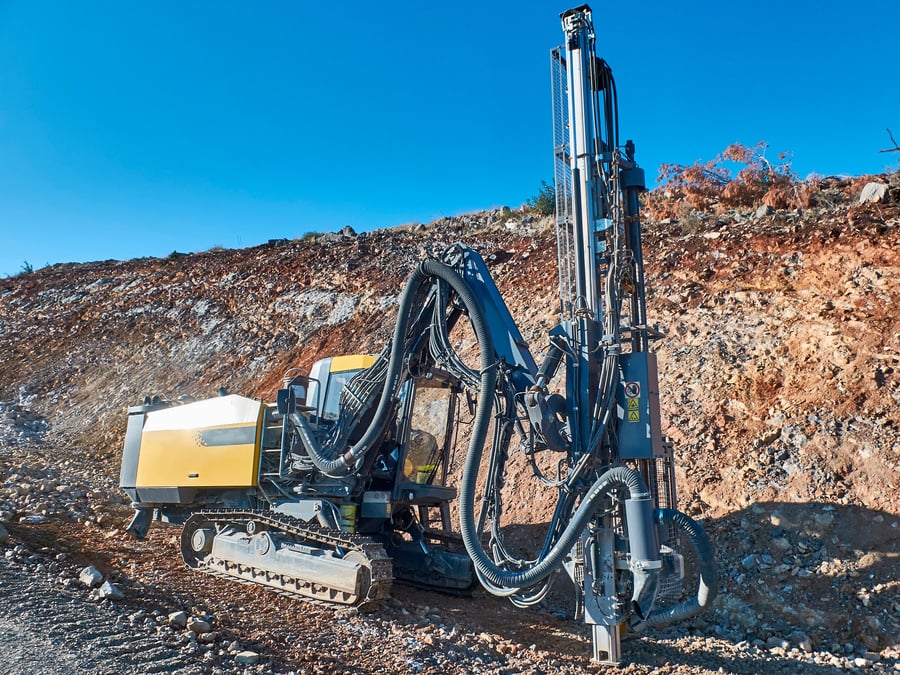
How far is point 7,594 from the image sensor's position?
7488mm

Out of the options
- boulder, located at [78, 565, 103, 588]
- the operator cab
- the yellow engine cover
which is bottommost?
Result: boulder, located at [78, 565, 103, 588]

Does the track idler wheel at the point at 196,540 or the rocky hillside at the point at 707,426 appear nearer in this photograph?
the rocky hillside at the point at 707,426

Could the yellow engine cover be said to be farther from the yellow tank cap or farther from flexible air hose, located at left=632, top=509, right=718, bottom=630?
flexible air hose, located at left=632, top=509, right=718, bottom=630

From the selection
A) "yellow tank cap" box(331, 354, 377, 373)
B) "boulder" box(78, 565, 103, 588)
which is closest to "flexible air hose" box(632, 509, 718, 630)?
"yellow tank cap" box(331, 354, 377, 373)

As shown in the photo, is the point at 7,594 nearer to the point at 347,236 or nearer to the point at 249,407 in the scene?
the point at 249,407

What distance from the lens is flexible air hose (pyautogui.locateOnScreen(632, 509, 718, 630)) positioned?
19.3ft

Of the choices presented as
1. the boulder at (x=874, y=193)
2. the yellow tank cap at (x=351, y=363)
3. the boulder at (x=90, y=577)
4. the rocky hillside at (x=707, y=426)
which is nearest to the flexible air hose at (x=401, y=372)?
the yellow tank cap at (x=351, y=363)

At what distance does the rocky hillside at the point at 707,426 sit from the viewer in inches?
296

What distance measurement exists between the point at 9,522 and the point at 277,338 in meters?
10.3

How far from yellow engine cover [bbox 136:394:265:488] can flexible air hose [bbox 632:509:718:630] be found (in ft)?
17.8

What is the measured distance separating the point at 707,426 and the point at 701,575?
16.6 ft

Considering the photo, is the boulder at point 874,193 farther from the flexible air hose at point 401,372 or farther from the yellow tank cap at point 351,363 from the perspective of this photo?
the yellow tank cap at point 351,363

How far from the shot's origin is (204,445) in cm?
1028

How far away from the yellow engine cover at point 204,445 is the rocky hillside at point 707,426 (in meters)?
1.18
